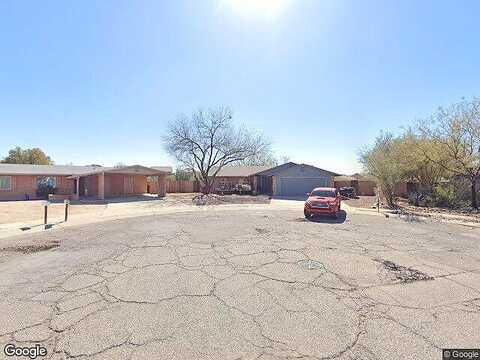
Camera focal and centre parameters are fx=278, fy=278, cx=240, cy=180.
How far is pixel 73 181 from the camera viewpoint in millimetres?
30000

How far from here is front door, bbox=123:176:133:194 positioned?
31.5 meters

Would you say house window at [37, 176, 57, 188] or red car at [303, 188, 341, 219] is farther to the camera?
house window at [37, 176, 57, 188]

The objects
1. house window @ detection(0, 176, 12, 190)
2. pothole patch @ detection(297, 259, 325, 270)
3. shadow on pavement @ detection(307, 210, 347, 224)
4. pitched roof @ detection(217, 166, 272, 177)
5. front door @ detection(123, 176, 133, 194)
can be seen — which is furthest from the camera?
pitched roof @ detection(217, 166, 272, 177)

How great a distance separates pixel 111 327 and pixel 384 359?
3.55m

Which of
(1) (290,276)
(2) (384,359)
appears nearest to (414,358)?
(2) (384,359)

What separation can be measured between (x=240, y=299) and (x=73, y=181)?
31.0 m

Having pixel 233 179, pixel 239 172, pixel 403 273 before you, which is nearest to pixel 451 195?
pixel 403 273

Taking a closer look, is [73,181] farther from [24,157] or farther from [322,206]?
[24,157]

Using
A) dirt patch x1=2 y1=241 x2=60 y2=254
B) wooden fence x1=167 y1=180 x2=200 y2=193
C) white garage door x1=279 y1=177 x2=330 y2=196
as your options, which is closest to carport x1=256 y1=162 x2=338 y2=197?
white garage door x1=279 y1=177 x2=330 y2=196

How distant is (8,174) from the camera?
1047 inches

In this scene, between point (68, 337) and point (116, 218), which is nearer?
point (68, 337)

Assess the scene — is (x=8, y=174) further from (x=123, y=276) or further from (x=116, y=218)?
(x=123, y=276)

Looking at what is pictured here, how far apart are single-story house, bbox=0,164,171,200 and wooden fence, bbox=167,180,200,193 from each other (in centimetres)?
610

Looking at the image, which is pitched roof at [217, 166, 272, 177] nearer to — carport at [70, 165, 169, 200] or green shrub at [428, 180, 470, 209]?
carport at [70, 165, 169, 200]
